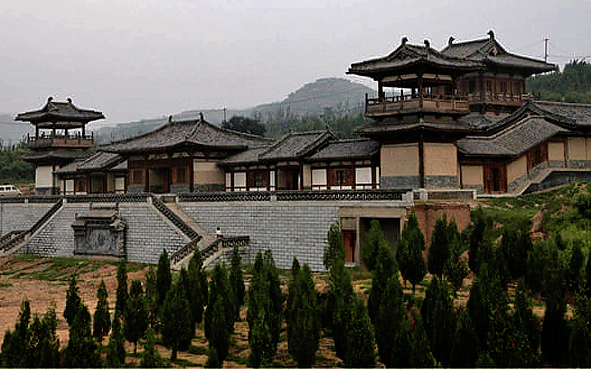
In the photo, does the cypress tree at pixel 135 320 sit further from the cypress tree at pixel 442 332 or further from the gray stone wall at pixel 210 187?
the gray stone wall at pixel 210 187

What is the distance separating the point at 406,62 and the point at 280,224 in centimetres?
1048

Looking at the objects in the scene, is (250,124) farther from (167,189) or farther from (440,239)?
(440,239)

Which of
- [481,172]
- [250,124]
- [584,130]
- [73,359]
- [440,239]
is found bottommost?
[73,359]

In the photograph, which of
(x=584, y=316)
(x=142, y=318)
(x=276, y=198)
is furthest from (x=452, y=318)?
(x=276, y=198)

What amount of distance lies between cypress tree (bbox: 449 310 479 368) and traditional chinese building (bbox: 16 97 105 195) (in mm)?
45315

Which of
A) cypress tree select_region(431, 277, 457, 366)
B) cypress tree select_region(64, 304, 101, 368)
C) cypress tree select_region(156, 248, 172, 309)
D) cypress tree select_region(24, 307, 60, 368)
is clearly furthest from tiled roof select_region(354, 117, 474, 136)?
cypress tree select_region(64, 304, 101, 368)

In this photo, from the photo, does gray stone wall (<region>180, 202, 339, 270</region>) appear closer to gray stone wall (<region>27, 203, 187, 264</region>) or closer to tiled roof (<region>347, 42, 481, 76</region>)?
gray stone wall (<region>27, 203, 187, 264</region>)

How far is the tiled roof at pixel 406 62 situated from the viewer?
31.7 m

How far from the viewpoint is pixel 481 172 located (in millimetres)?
34094

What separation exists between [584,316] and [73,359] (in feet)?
37.5

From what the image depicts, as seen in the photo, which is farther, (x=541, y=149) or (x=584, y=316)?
(x=541, y=149)

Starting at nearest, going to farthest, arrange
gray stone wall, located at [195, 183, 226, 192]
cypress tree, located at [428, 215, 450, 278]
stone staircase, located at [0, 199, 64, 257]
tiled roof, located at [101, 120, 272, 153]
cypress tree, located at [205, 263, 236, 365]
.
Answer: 1. cypress tree, located at [205, 263, 236, 365]
2. cypress tree, located at [428, 215, 450, 278]
3. tiled roof, located at [101, 120, 272, 153]
4. gray stone wall, located at [195, 183, 226, 192]
5. stone staircase, located at [0, 199, 64, 257]

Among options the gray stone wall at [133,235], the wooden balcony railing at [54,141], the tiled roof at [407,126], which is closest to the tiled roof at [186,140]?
the gray stone wall at [133,235]

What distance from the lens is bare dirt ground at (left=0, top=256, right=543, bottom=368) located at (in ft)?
54.5
